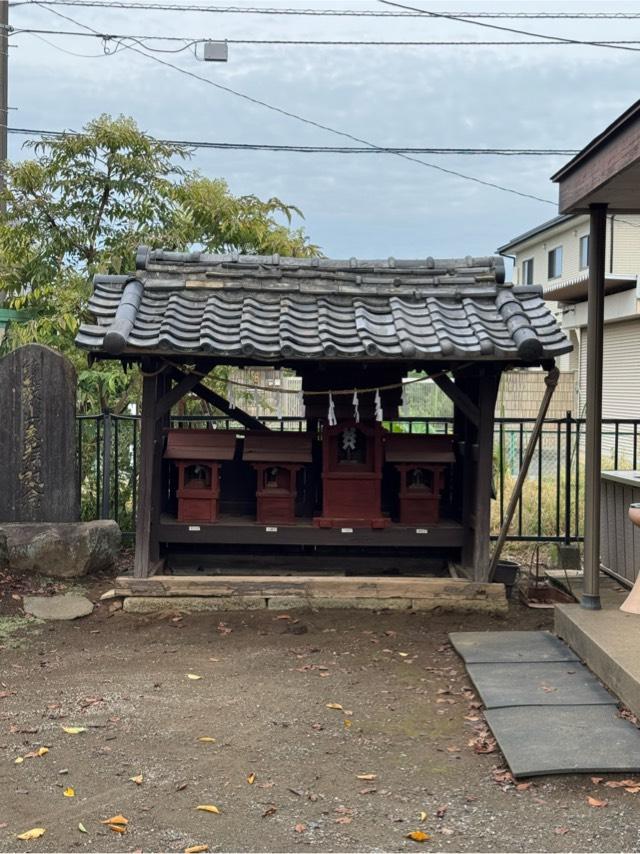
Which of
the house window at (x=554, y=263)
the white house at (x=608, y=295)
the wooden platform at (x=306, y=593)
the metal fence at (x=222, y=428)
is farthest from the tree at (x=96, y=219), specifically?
the house window at (x=554, y=263)

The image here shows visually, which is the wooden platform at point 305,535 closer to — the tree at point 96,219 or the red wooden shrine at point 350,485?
the red wooden shrine at point 350,485

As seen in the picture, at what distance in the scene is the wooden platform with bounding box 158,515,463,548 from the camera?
24.3ft

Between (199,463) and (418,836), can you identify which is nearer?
(418,836)

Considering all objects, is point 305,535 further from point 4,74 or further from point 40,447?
point 4,74

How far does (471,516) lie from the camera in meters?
7.54

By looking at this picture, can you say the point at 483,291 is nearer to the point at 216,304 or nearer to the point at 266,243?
the point at 216,304

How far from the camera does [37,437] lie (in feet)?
26.9

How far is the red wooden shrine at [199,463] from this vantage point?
24.5ft

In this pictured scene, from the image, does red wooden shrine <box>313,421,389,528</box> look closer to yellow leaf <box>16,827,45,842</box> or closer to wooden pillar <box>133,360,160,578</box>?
wooden pillar <box>133,360,160,578</box>

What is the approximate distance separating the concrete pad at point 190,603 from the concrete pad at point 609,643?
248 cm

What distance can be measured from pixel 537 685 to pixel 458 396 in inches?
109

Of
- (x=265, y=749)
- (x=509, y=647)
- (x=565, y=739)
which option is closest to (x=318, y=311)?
(x=509, y=647)

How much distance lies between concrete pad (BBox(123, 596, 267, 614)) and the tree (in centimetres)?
344

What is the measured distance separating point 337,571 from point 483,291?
2.81 metres
